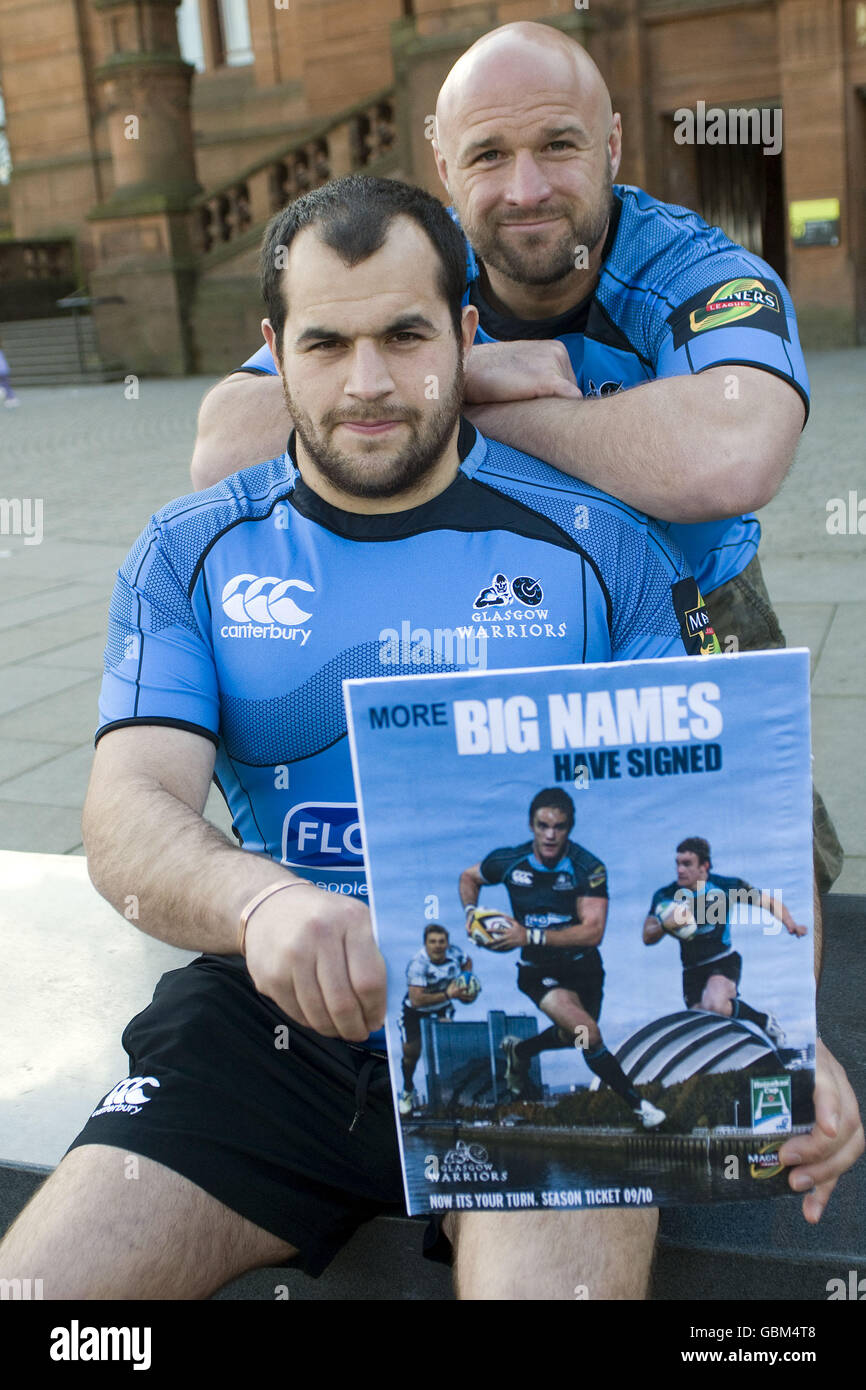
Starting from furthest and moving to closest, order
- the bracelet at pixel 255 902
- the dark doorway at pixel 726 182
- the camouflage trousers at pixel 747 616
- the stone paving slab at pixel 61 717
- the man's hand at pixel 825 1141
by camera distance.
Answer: the dark doorway at pixel 726 182 < the stone paving slab at pixel 61 717 < the camouflage trousers at pixel 747 616 < the bracelet at pixel 255 902 < the man's hand at pixel 825 1141

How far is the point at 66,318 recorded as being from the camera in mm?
25797

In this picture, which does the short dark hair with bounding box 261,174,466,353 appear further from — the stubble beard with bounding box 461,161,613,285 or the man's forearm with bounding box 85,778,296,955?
the man's forearm with bounding box 85,778,296,955

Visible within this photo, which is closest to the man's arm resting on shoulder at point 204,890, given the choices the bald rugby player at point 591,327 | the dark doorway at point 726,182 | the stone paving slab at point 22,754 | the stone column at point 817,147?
the bald rugby player at point 591,327

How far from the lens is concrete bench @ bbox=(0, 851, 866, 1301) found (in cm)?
225

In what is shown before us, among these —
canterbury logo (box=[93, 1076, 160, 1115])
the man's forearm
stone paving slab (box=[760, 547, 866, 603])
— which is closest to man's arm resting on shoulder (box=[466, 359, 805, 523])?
the man's forearm

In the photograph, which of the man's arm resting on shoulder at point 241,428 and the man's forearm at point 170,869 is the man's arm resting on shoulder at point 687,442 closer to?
the man's arm resting on shoulder at point 241,428

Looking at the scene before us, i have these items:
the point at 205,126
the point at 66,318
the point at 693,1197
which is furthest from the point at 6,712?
the point at 205,126

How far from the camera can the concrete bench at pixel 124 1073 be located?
2.25 metres

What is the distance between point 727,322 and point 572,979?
4.61 ft

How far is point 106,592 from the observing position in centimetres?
829

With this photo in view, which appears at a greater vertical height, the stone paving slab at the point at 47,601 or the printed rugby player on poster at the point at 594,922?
the printed rugby player on poster at the point at 594,922

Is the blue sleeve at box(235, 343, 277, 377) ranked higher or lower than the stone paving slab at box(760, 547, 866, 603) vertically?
higher

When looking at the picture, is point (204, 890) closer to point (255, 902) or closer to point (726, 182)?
point (255, 902)

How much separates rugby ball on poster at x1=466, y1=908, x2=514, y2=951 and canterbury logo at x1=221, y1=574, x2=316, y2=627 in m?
0.81
